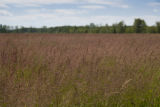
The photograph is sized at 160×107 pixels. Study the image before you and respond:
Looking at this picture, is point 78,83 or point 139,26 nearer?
point 78,83

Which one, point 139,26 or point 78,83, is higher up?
point 139,26

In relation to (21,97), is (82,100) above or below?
below

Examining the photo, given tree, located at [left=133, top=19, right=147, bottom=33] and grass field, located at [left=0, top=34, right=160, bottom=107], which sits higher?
tree, located at [left=133, top=19, right=147, bottom=33]

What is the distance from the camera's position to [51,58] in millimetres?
2963

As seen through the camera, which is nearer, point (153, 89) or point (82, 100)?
point (82, 100)

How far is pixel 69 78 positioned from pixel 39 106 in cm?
69

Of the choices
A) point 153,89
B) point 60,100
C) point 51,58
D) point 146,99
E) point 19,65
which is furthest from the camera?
point 51,58

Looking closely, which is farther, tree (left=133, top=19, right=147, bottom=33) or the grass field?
tree (left=133, top=19, right=147, bottom=33)

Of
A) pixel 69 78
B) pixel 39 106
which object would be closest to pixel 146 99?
pixel 69 78

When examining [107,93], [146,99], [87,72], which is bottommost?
[146,99]

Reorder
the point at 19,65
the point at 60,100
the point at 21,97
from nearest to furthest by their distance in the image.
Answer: the point at 21,97 → the point at 60,100 → the point at 19,65

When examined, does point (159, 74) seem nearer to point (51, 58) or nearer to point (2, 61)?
point (51, 58)

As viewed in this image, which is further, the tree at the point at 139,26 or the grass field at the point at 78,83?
the tree at the point at 139,26

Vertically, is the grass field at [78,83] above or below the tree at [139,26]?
below
